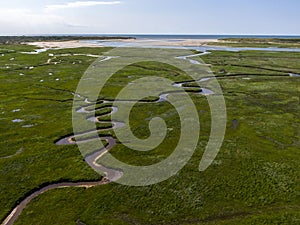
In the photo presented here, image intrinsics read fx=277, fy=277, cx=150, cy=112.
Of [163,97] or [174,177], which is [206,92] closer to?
[163,97]

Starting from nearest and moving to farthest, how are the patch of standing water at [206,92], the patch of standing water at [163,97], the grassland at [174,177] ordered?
the grassland at [174,177] < the patch of standing water at [163,97] < the patch of standing water at [206,92]

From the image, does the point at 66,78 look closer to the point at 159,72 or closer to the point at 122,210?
the point at 159,72

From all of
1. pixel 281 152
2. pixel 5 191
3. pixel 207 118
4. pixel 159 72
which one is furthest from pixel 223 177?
pixel 159 72

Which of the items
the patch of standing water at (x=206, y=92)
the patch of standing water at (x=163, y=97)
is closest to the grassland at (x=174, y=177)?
the patch of standing water at (x=206, y=92)

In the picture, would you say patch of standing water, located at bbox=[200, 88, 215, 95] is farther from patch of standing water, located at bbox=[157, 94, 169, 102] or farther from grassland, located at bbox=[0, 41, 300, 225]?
patch of standing water, located at bbox=[157, 94, 169, 102]

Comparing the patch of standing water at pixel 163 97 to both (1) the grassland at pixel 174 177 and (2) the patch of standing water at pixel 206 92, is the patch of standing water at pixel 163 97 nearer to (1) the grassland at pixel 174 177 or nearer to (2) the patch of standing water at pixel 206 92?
(1) the grassland at pixel 174 177

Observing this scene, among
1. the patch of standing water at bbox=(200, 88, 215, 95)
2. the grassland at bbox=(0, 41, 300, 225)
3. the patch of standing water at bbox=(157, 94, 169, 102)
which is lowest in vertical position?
the grassland at bbox=(0, 41, 300, 225)

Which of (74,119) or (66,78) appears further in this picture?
(66,78)

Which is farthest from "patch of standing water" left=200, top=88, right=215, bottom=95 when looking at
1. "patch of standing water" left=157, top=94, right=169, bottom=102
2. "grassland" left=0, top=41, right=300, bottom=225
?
"patch of standing water" left=157, top=94, right=169, bottom=102
